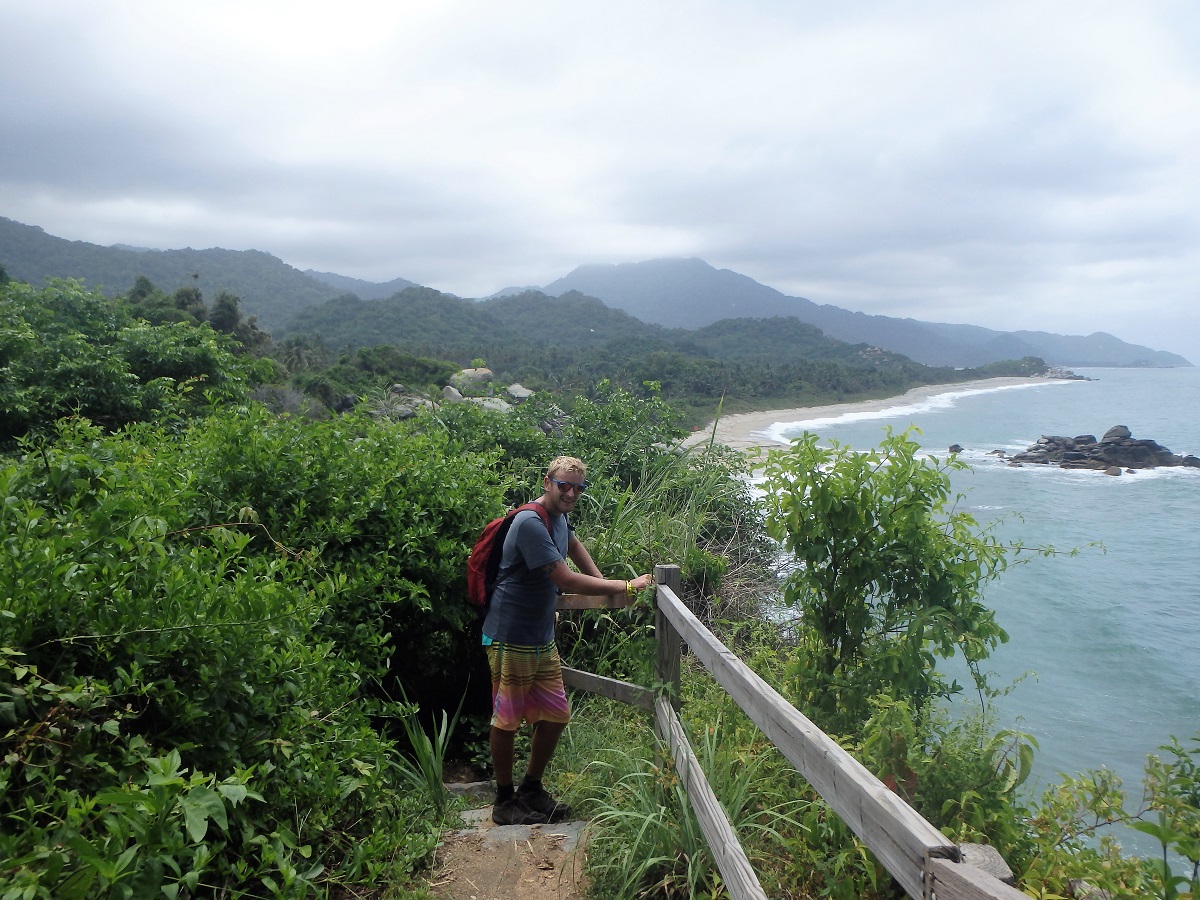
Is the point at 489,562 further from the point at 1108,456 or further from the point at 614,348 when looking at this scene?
the point at 614,348

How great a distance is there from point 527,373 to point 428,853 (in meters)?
55.9

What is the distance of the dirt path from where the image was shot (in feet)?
11.0

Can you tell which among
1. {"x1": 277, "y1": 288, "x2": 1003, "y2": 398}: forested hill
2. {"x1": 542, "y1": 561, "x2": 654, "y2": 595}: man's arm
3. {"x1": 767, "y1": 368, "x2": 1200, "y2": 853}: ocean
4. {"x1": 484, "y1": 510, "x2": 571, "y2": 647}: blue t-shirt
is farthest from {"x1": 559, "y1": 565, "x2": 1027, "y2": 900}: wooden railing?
{"x1": 277, "y1": 288, "x2": 1003, "y2": 398}: forested hill

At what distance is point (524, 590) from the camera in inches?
154

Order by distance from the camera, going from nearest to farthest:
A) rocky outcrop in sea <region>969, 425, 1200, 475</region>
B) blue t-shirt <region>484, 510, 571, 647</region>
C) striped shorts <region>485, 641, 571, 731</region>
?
blue t-shirt <region>484, 510, 571, 647</region> < striped shorts <region>485, 641, 571, 731</region> < rocky outcrop in sea <region>969, 425, 1200, 475</region>

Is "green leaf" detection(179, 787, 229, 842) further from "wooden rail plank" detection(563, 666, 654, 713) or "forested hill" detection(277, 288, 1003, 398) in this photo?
"forested hill" detection(277, 288, 1003, 398)

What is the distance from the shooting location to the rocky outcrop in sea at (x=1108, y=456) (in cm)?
4084

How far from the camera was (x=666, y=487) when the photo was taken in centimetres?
734

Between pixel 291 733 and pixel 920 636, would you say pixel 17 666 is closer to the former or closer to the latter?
pixel 291 733

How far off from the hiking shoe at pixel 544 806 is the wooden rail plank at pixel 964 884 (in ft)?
8.79

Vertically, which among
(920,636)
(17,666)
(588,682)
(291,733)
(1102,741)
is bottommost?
(1102,741)

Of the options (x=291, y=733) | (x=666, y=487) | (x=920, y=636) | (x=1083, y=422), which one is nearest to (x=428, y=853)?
(x=291, y=733)

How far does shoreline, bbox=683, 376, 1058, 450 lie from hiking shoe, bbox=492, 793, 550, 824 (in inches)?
646

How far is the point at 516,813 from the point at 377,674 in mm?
966
